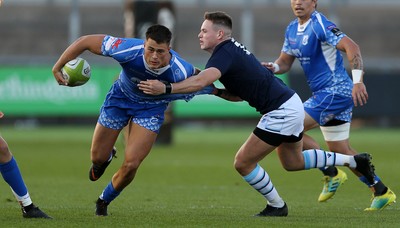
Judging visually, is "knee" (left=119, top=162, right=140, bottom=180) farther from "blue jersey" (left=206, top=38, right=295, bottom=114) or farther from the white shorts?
the white shorts

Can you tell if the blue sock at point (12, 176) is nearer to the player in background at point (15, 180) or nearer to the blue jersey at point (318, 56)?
the player in background at point (15, 180)

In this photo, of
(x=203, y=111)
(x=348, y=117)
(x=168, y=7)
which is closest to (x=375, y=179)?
(x=348, y=117)

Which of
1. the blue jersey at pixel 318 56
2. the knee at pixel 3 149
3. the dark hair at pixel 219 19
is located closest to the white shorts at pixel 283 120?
the dark hair at pixel 219 19

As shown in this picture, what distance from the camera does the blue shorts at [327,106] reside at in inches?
428

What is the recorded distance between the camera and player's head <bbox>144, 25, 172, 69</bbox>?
29.2 feet

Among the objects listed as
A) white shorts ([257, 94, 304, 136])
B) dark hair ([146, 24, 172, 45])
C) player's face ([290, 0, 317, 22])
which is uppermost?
dark hair ([146, 24, 172, 45])

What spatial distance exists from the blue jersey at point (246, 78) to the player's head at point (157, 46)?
17.3 inches

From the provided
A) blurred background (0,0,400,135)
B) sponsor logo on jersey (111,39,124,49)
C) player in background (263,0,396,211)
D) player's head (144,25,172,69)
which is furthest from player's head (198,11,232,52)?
blurred background (0,0,400,135)

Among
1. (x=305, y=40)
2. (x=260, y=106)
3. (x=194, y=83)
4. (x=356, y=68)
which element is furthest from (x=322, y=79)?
(x=194, y=83)

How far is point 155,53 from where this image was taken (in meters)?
8.95

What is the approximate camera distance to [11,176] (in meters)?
8.94

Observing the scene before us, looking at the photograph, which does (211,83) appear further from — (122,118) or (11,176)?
(11,176)

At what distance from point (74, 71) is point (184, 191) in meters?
3.71

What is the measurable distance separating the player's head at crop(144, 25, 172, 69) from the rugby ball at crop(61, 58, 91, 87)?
2.77 ft
